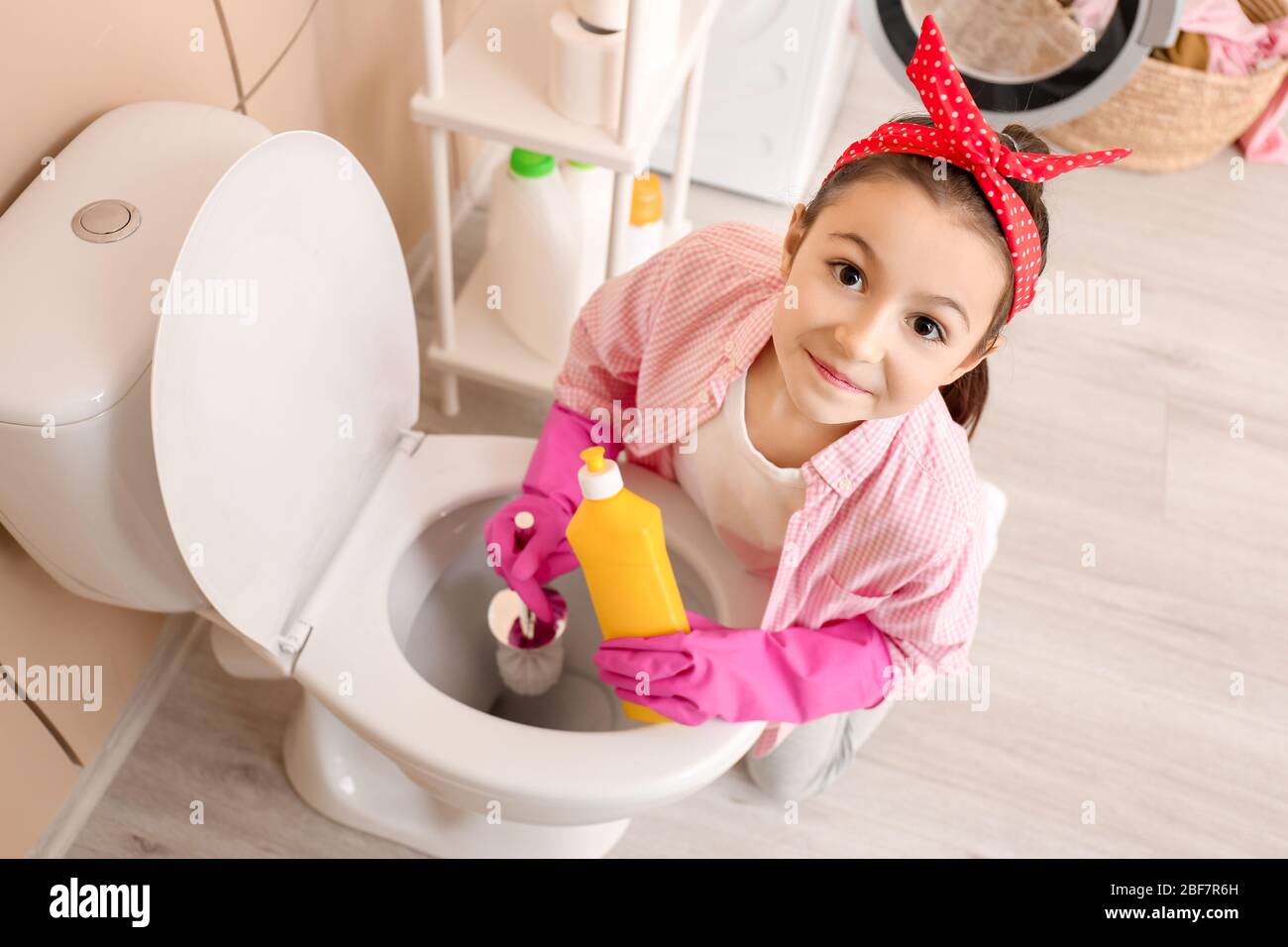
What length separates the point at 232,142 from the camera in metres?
0.86

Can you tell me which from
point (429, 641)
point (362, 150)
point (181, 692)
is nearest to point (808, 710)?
point (429, 641)

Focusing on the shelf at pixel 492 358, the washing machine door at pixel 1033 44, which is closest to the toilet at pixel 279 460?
the shelf at pixel 492 358

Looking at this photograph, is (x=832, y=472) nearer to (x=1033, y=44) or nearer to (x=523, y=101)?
(x=523, y=101)

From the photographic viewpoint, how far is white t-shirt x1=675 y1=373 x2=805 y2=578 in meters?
0.92

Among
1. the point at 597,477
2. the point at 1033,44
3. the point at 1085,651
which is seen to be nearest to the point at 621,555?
the point at 597,477

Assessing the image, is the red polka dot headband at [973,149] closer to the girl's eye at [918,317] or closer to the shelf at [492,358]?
the girl's eye at [918,317]

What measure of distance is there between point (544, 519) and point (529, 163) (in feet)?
1.66

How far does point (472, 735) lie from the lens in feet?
2.92

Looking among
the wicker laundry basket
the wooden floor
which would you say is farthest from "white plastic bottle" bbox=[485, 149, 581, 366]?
the wicker laundry basket

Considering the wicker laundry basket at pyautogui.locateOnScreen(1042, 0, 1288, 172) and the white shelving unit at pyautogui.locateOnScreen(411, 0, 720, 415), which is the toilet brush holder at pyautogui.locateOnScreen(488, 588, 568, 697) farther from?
the wicker laundry basket at pyautogui.locateOnScreen(1042, 0, 1288, 172)

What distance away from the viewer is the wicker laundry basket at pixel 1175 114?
1.94m

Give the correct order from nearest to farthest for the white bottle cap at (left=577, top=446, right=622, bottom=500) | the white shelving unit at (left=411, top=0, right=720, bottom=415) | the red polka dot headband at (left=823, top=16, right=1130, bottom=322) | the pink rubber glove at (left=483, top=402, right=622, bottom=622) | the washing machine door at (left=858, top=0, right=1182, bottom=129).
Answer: the red polka dot headband at (left=823, top=16, right=1130, bottom=322) → the white bottle cap at (left=577, top=446, right=622, bottom=500) → the pink rubber glove at (left=483, top=402, right=622, bottom=622) → the white shelving unit at (left=411, top=0, right=720, bottom=415) → the washing machine door at (left=858, top=0, right=1182, bottom=129)

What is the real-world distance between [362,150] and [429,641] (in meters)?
0.64

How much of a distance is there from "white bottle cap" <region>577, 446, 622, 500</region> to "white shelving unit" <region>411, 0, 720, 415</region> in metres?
0.42
